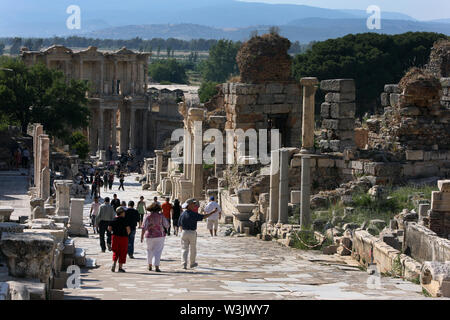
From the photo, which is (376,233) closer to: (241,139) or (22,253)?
(22,253)

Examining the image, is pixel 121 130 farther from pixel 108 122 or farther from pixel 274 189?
pixel 274 189

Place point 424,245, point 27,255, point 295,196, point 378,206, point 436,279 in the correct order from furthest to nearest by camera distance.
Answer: point 295,196, point 378,206, point 424,245, point 436,279, point 27,255

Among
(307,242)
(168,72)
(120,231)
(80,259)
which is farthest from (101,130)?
(168,72)

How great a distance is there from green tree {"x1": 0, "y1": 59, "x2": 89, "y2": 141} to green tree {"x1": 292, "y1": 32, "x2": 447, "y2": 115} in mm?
19861

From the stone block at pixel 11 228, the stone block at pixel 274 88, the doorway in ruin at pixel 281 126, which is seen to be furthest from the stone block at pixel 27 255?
the doorway in ruin at pixel 281 126

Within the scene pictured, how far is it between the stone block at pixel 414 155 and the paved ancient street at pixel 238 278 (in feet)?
15.8

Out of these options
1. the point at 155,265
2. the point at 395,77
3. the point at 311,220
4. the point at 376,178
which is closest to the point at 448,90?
the point at 376,178

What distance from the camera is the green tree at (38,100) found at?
5784 cm

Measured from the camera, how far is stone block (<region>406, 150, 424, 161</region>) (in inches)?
851

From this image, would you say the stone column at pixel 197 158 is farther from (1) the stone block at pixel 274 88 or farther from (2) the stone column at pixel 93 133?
(2) the stone column at pixel 93 133

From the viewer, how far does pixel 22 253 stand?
9.02 metres

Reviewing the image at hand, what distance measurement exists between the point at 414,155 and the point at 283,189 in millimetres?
3595

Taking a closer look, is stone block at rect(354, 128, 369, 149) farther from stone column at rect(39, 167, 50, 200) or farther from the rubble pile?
stone column at rect(39, 167, 50, 200)

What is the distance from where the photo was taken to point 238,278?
1291cm
